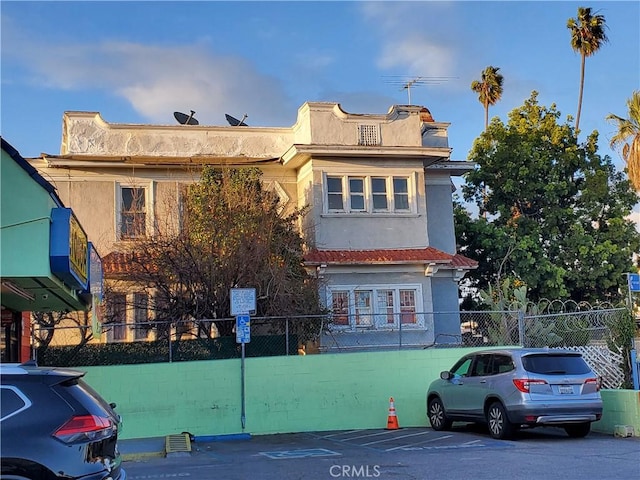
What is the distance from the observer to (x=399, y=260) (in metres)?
22.3

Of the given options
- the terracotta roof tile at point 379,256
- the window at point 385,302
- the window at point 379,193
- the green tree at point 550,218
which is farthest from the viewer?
the green tree at point 550,218

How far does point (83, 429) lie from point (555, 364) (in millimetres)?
9674

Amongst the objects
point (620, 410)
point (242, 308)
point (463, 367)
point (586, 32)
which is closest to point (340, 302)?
point (242, 308)

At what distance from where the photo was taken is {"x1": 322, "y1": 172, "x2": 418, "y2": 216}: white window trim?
76.1 feet

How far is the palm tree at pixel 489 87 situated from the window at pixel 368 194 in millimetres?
24742

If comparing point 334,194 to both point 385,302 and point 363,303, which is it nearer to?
point 363,303

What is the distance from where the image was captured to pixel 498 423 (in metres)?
13.7

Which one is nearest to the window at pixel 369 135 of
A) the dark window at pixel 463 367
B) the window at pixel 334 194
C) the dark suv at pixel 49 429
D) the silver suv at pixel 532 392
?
the window at pixel 334 194

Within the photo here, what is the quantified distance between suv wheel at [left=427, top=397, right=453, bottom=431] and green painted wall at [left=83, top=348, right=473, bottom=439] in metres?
1.22

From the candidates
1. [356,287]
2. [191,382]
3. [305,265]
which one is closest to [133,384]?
[191,382]

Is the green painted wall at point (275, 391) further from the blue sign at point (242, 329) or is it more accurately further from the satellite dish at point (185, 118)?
the satellite dish at point (185, 118)

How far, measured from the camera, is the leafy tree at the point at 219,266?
751 inches

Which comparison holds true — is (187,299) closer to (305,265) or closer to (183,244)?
(183,244)

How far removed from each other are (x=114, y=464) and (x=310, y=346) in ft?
46.2
